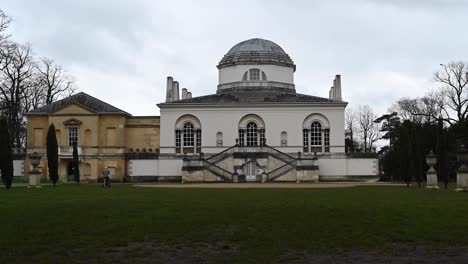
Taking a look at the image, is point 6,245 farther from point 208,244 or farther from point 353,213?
point 353,213

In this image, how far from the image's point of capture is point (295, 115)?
6184 cm

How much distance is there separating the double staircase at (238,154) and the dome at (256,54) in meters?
13.0

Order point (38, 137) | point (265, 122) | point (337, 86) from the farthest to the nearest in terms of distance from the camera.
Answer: point (337, 86)
point (38, 137)
point (265, 122)

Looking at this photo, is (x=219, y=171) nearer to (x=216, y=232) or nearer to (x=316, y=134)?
(x=316, y=134)

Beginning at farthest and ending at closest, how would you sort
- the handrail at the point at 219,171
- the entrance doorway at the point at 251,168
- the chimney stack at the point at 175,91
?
1. the chimney stack at the point at 175,91
2. the entrance doorway at the point at 251,168
3. the handrail at the point at 219,171

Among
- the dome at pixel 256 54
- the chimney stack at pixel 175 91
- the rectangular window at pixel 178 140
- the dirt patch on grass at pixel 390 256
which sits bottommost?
the dirt patch on grass at pixel 390 256

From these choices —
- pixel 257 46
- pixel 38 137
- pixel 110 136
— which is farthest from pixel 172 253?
pixel 257 46

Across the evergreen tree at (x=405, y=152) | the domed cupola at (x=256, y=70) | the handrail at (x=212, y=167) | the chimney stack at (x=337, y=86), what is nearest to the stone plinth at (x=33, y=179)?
the handrail at (x=212, y=167)

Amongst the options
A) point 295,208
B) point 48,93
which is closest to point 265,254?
point 295,208

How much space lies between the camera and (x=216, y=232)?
1446 cm

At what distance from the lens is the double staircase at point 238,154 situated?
56062 mm

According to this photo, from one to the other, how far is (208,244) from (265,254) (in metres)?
1.63

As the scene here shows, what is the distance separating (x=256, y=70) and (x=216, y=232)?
2116 inches

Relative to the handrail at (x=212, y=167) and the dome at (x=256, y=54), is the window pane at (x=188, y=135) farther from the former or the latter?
the dome at (x=256, y=54)
